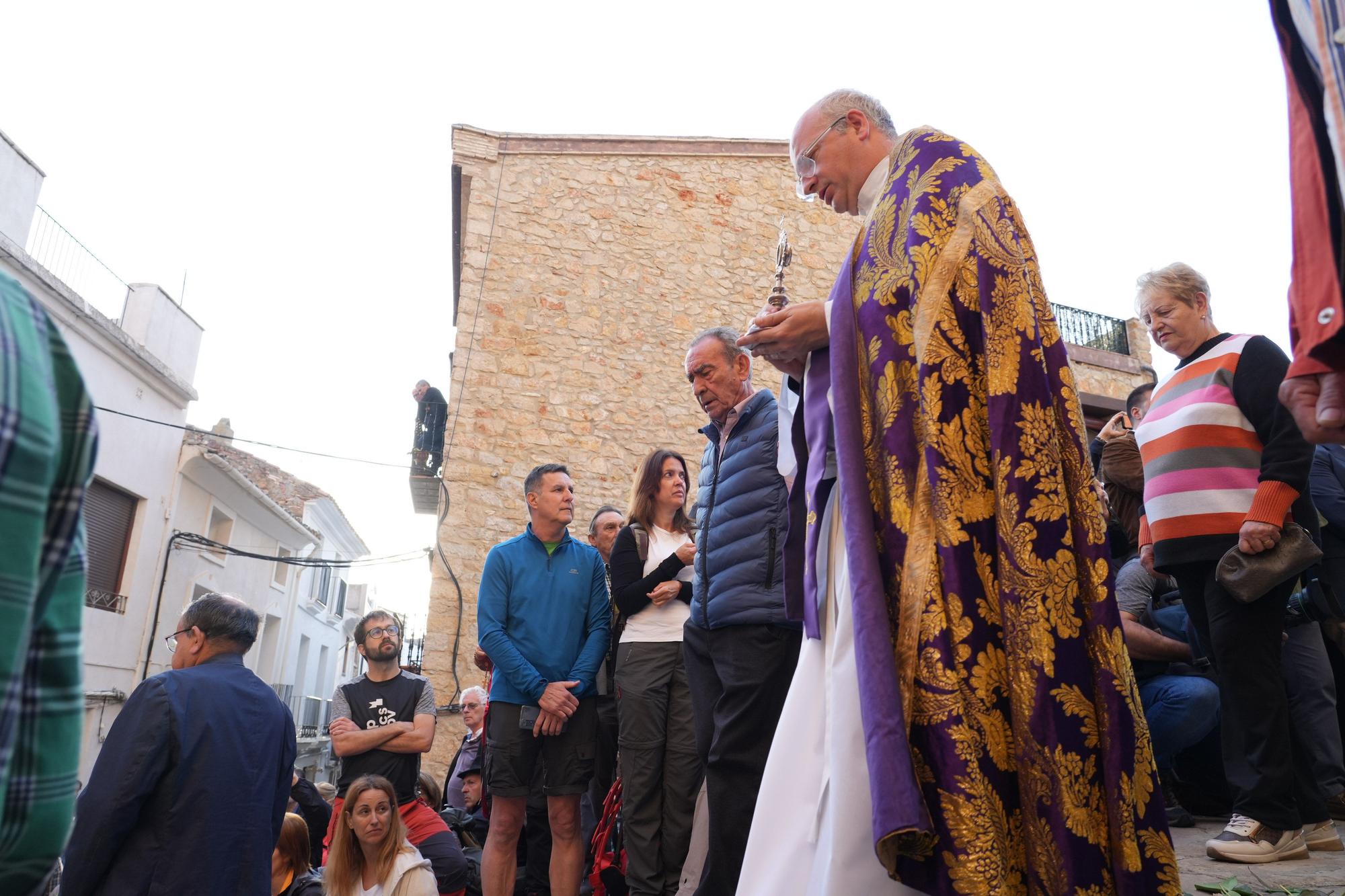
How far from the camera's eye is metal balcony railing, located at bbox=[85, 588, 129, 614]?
14.2 meters

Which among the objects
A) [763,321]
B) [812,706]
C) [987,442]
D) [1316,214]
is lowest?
[812,706]

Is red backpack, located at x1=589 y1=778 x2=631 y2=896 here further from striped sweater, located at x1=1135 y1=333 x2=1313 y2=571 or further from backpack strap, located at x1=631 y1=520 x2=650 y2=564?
striped sweater, located at x1=1135 y1=333 x2=1313 y2=571

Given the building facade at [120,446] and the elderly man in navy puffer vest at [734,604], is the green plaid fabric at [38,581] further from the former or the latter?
the building facade at [120,446]

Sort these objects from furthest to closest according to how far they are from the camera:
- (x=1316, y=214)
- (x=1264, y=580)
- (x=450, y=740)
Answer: (x=450, y=740)
(x=1264, y=580)
(x=1316, y=214)

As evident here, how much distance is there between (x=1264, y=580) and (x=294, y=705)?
26.8 m

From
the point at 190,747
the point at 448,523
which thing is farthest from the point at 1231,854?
the point at 448,523

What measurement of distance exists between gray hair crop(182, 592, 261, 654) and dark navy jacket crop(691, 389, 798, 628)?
1819 mm

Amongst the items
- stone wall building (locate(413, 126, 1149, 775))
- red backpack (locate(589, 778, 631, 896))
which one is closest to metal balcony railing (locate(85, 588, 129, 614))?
stone wall building (locate(413, 126, 1149, 775))

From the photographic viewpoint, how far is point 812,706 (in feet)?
6.23

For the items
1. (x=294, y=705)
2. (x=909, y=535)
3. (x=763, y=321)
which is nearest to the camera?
(x=909, y=535)

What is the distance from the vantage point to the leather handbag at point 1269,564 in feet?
9.55

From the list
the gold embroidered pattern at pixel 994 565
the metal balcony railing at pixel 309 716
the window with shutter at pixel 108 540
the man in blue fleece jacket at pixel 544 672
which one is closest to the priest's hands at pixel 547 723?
the man in blue fleece jacket at pixel 544 672

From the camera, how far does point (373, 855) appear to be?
187 inches

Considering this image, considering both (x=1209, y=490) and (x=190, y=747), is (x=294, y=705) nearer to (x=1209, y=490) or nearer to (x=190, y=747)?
(x=190, y=747)
